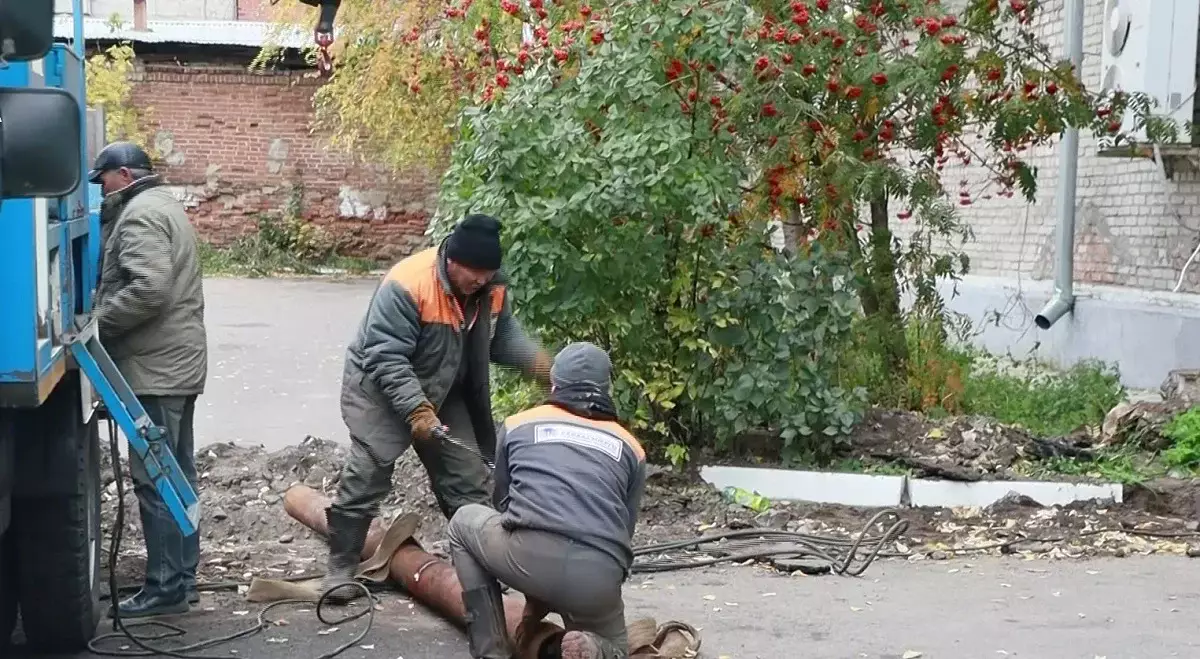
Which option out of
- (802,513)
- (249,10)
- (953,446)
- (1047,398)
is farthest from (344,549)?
(249,10)

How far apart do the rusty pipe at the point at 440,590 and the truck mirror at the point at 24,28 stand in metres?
2.70

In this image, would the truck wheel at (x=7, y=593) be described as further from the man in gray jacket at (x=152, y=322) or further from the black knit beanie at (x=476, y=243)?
the black knit beanie at (x=476, y=243)

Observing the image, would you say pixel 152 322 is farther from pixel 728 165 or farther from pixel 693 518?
pixel 728 165

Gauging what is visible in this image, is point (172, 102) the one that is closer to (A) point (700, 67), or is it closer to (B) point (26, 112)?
(A) point (700, 67)

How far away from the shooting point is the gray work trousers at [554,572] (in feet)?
16.6

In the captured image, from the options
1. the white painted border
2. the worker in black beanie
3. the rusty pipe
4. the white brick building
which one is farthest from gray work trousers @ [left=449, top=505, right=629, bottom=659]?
the white brick building

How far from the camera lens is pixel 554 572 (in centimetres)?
506

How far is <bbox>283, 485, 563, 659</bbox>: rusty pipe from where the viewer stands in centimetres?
536

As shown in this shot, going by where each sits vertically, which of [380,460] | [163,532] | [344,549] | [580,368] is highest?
[580,368]

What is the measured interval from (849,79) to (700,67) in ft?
3.35

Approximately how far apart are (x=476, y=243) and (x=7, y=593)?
2.16 meters

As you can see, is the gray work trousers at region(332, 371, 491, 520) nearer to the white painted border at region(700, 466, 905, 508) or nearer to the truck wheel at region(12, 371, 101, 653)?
the truck wheel at region(12, 371, 101, 653)

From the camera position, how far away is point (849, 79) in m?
9.23

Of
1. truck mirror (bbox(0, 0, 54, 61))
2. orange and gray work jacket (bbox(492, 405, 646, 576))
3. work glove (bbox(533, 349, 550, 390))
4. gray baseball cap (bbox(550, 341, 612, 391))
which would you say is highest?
truck mirror (bbox(0, 0, 54, 61))
